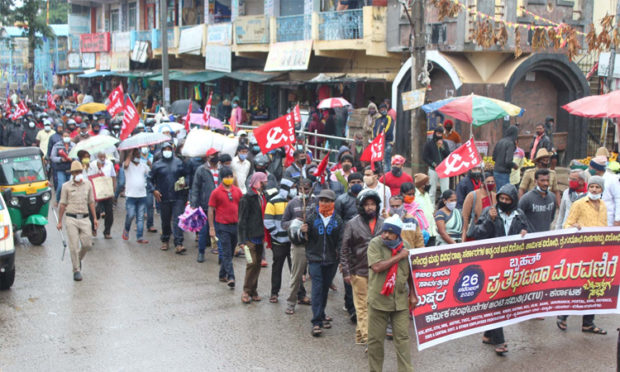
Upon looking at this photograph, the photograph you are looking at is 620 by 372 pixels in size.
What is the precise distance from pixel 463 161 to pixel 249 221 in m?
2.79

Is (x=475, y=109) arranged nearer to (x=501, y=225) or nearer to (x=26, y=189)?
(x=501, y=225)

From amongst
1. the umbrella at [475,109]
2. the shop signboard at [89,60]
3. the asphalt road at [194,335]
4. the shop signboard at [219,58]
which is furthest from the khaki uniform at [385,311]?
the shop signboard at [89,60]

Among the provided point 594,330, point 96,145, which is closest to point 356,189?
point 594,330

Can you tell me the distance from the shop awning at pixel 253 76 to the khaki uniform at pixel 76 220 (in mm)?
15665

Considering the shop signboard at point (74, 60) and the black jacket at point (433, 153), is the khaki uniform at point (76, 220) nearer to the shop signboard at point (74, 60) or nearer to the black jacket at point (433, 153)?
the black jacket at point (433, 153)

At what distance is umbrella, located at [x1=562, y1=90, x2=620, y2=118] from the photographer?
12148 mm

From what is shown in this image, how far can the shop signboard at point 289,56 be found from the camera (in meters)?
23.7

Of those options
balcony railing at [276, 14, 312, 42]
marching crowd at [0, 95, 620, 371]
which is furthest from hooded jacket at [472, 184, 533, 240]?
balcony railing at [276, 14, 312, 42]

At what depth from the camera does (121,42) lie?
3775cm

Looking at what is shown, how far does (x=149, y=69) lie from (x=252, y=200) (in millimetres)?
29238

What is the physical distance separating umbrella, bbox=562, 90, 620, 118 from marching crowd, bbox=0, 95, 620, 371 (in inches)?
54.4

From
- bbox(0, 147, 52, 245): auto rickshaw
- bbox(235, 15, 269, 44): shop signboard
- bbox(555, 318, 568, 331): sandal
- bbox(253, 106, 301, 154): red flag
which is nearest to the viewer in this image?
bbox(555, 318, 568, 331): sandal

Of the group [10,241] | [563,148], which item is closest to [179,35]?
[563,148]

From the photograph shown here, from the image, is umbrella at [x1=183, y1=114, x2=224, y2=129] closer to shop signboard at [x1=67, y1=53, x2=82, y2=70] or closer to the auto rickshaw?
the auto rickshaw
